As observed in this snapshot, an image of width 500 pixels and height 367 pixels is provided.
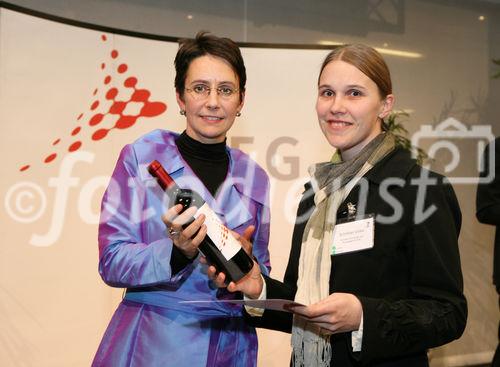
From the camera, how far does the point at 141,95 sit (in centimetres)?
321

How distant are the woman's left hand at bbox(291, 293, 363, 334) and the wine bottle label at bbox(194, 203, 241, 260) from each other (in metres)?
0.27

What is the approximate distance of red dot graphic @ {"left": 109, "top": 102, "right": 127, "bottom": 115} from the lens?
10.5 ft

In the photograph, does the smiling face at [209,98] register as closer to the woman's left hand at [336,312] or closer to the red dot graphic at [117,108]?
the woman's left hand at [336,312]

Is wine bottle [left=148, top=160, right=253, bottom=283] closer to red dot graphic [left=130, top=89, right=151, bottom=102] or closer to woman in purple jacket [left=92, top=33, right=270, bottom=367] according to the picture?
woman in purple jacket [left=92, top=33, right=270, bottom=367]

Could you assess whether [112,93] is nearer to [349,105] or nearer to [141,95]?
[141,95]

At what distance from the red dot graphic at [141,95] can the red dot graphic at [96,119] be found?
20cm

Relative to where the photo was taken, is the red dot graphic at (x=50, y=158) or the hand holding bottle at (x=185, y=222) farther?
the red dot graphic at (x=50, y=158)

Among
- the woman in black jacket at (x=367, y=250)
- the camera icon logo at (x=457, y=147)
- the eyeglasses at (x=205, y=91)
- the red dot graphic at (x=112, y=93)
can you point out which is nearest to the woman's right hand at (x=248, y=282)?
the woman in black jacket at (x=367, y=250)

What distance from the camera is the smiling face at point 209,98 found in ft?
5.66

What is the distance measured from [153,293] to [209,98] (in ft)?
1.98

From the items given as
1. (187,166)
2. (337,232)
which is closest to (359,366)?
(337,232)

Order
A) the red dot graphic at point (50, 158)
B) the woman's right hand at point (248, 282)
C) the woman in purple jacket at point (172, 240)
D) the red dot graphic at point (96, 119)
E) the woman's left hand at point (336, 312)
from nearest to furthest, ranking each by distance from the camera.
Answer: the woman's left hand at point (336, 312), the woman's right hand at point (248, 282), the woman in purple jacket at point (172, 240), the red dot graphic at point (50, 158), the red dot graphic at point (96, 119)

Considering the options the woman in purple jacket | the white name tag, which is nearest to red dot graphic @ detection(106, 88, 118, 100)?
the woman in purple jacket

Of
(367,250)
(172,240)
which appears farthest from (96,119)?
(367,250)
